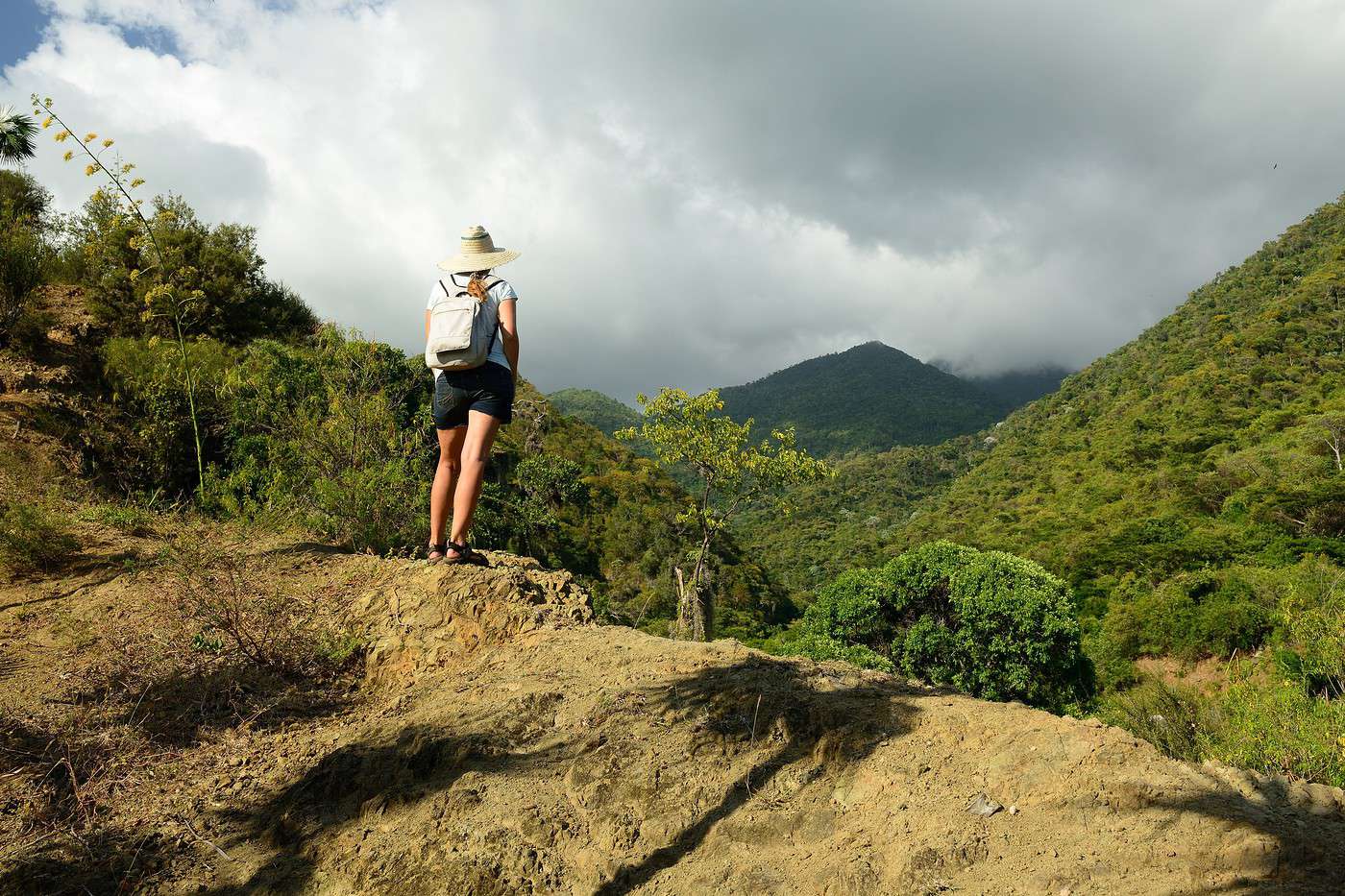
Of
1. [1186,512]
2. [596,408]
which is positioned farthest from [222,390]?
[596,408]

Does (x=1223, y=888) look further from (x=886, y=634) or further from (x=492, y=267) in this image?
(x=886, y=634)

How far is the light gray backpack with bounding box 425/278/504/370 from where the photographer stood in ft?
13.9

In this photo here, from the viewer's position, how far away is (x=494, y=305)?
450cm

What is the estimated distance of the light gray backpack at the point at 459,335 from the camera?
423cm

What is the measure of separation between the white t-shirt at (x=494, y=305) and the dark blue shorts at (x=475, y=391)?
45mm

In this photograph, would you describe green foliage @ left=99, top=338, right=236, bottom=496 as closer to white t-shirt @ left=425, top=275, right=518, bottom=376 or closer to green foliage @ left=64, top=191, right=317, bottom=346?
green foliage @ left=64, top=191, right=317, bottom=346

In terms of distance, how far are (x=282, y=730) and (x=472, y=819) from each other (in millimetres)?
1440

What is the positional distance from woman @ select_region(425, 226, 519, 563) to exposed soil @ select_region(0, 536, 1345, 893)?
1.09m

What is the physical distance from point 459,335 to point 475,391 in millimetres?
368

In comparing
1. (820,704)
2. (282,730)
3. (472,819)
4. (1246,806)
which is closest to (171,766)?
(282,730)

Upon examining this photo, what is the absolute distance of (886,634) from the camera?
19641 mm

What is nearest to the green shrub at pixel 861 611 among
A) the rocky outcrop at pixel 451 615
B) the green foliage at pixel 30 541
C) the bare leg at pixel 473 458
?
the rocky outcrop at pixel 451 615

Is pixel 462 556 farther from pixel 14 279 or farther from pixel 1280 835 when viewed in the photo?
pixel 14 279

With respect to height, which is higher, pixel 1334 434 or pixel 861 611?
pixel 1334 434
